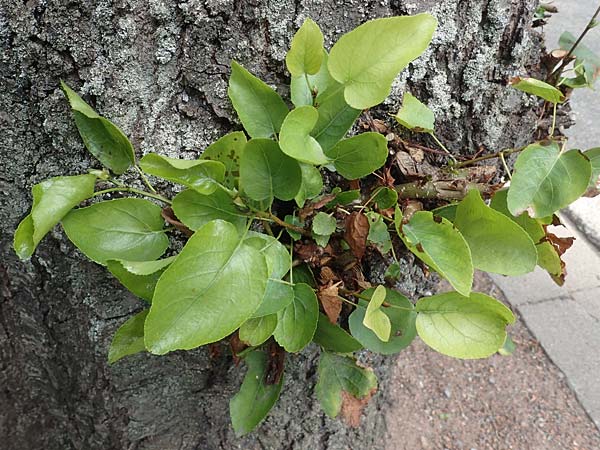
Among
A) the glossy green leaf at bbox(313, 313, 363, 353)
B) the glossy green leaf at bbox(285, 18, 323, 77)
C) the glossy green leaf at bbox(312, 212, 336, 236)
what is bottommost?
the glossy green leaf at bbox(313, 313, 363, 353)

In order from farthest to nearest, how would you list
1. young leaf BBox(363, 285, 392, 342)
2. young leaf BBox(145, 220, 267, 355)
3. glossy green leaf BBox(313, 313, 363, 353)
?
glossy green leaf BBox(313, 313, 363, 353)
young leaf BBox(363, 285, 392, 342)
young leaf BBox(145, 220, 267, 355)

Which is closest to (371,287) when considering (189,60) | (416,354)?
(189,60)

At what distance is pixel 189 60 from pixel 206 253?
260 mm

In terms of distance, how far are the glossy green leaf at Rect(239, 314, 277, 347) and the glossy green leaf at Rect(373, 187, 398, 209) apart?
183mm

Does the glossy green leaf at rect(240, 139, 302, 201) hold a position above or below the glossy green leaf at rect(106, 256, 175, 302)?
above

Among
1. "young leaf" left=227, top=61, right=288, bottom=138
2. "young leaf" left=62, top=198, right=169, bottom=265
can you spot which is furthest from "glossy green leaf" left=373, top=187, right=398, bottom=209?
"young leaf" left=62, top=198, right=169, bottom=265

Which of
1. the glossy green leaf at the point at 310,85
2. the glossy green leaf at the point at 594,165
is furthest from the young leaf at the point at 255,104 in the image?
the glossy green leaf at the point at 594,165

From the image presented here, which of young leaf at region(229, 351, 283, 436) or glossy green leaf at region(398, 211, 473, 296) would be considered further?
young leaf at region(229, 351, 283, 436)

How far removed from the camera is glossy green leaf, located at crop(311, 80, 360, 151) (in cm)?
61

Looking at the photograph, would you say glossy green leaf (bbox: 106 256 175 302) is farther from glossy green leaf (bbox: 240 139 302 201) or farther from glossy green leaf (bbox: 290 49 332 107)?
glossy green leaf (bbox: 290 49 332 107)

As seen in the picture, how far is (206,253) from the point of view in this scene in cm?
52

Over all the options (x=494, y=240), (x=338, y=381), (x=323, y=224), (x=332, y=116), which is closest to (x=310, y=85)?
(x=332, y=116)

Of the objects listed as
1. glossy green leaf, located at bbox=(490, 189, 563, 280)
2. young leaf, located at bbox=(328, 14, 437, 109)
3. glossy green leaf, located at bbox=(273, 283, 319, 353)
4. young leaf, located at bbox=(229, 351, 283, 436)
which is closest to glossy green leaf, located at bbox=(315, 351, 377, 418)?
young leaf, located at bbox=(229, 351, 283, 436)

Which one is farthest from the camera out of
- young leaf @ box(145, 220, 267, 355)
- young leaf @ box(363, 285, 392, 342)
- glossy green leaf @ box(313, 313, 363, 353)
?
glossy green leaf @ box(313, 313, 363, 353)
